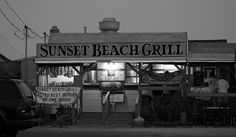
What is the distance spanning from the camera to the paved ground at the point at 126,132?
2144cm

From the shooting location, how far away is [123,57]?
1013 inches

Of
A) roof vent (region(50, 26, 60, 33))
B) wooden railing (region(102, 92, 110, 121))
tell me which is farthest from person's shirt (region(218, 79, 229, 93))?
roof vent (region(50, 26, 60, 33))

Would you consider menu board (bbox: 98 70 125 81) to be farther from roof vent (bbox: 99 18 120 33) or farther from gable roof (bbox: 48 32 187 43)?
roof vent (bbox: 99 18 120 33)

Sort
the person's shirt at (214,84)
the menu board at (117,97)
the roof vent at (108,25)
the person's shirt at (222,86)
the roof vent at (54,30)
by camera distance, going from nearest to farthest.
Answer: the person's shirt at (222,86) < the person's shirt at (214,84) < the menu board at (117,97) < the roof vent at (108,25) < the roof vent at (54,30)

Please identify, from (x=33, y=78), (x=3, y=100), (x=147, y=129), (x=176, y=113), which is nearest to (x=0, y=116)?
(x=3, y=100)

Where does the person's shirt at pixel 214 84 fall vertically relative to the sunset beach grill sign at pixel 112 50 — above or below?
below

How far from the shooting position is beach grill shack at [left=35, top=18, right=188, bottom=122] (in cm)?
2566

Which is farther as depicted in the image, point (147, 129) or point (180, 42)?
point (180, 42)

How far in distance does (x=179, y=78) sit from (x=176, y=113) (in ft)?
5.93

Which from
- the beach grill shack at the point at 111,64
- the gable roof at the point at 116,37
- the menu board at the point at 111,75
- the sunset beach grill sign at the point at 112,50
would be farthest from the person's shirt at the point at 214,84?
the menu board at the point at 111,75

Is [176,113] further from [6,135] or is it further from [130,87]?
[6,135]

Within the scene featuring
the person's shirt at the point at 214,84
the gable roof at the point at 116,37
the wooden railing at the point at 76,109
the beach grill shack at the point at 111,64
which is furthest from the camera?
the gable roof at the point at 116,37

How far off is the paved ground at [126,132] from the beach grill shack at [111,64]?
84.9 inches

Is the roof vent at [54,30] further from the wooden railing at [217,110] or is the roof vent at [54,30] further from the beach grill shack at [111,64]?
the wooden railing at [217,110]
